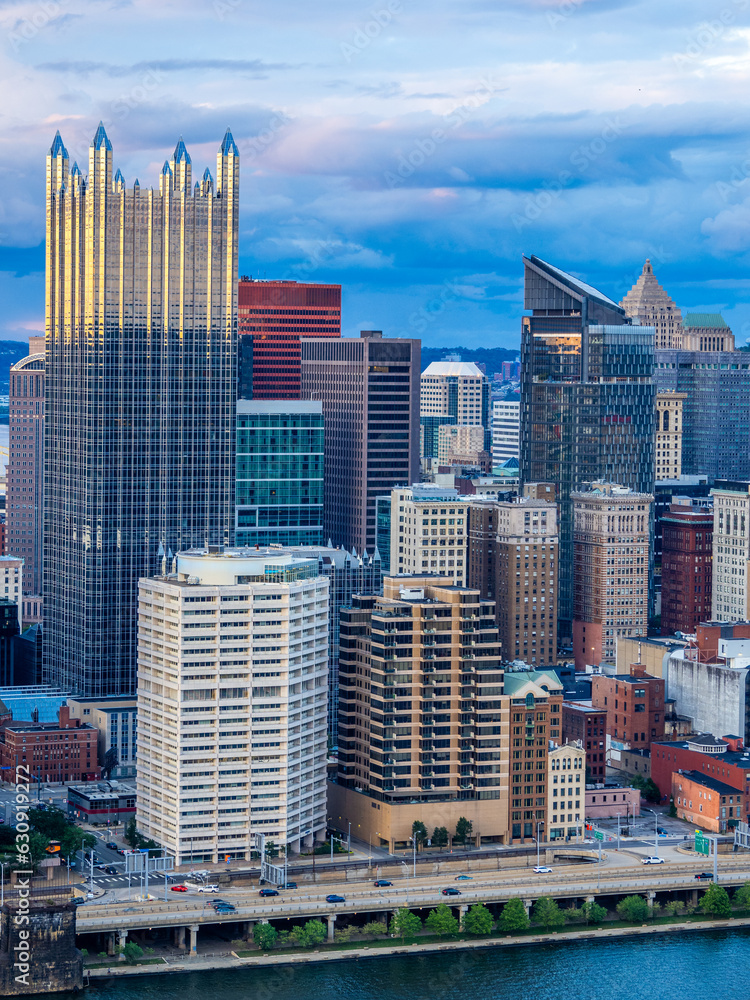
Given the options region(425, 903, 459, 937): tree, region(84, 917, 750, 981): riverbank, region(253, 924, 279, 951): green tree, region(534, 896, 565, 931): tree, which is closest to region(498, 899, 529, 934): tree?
region(84, 917, 750, 981): riverbank

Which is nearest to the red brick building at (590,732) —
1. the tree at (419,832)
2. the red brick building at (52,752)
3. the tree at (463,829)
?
the tree at (463,829)

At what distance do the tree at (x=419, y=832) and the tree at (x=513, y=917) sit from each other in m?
11.3

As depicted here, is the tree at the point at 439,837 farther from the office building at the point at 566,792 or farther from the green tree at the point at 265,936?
the green tree at the point at 265,936

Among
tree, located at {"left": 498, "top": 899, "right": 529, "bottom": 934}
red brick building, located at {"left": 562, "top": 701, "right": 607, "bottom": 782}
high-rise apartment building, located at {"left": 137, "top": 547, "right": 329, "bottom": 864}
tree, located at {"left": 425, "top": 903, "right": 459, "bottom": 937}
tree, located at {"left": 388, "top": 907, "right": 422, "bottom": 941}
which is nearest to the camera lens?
tree, located at {"left": 388, "top": 907, "right": 422, "bottom": 941}

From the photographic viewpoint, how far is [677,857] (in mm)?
166625

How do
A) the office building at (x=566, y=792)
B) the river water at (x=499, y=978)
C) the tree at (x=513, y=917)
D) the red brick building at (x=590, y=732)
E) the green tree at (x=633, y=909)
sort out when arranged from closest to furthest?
the river water at (x=499, y=978), the tree at (x=513, y=917), the green tree at (x=633, y=909), the office building at (x=566, y=792), the red brick building at (x=590, y=732)

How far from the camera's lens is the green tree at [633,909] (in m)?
156

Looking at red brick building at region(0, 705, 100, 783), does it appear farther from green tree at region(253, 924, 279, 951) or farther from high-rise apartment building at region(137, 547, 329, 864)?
green tree at region(253, 924, 279, 951)

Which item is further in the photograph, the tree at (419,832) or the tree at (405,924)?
the tree at (419,832)

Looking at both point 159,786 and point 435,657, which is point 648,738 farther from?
point 159,786

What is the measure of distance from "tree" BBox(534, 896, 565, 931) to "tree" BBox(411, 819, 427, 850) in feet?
38.1

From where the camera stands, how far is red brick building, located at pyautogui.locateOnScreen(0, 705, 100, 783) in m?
187

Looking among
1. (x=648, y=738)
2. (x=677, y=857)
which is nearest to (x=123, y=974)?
(x=677, y=857)

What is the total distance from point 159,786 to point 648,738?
4925 centimetres
